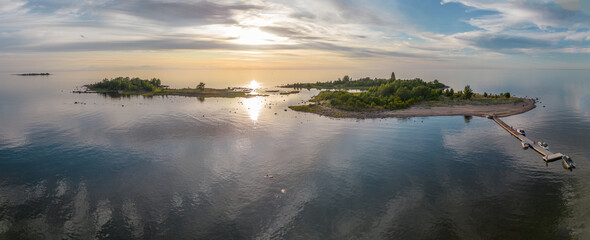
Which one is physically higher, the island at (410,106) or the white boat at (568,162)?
the island at (410,106)

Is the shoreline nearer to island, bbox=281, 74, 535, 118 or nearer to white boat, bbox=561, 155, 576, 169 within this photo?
island, bbox=281, 74, 535, 118

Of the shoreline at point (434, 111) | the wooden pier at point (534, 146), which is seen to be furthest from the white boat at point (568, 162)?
the shoreline at point (434, 111)

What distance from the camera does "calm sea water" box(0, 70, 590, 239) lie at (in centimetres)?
3681

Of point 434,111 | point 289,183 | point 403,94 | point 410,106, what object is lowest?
point 289,183

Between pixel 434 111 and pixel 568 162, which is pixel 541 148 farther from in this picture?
pixel 434 111

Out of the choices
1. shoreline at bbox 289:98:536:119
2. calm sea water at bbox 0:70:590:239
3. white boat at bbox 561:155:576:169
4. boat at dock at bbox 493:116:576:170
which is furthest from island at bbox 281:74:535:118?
white boat at bbox 561:155:576:169

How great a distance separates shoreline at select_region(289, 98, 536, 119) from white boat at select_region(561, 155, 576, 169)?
174 feet

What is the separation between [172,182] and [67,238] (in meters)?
16.7

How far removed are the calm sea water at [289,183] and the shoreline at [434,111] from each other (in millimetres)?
22169

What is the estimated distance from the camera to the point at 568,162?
5700cm

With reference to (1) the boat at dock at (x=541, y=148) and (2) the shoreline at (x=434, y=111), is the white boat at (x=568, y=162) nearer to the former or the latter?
(1) the boat at dock at (x=541, y=148)

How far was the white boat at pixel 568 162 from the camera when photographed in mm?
56388

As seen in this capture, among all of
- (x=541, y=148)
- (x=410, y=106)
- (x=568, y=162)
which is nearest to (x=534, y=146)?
(x=541, y=148)

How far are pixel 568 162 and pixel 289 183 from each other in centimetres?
5796
